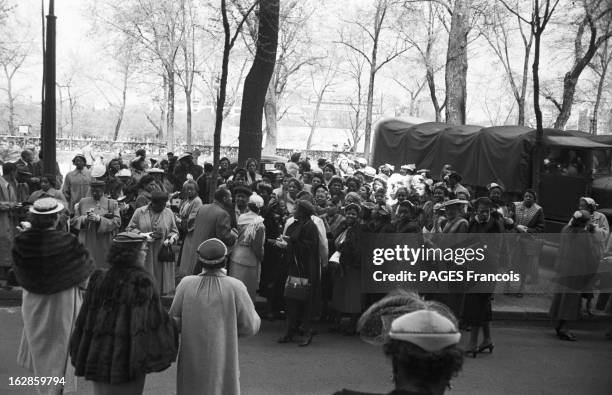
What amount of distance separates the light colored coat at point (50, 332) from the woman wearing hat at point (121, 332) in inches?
32.8

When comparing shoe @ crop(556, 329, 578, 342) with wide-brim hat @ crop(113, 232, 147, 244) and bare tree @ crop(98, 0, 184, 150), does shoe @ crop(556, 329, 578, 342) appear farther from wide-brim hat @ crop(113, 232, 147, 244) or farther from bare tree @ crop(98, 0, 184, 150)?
bare tree @ crop(98, 0, 184, 150)

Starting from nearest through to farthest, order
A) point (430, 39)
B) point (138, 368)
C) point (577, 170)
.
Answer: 1. point (138, 368)
2. point (577, 170)
3. point (430, 39)

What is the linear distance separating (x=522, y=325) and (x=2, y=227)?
7553 millimetres

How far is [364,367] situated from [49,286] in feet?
11.9

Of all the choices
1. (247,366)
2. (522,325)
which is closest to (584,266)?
(522,325)

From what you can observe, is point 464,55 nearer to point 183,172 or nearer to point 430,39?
point 430,39

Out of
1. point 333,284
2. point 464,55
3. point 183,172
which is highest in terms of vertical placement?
point 464,55

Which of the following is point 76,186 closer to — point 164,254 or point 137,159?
point 137,159

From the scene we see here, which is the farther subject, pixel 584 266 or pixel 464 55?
pixel 464 55

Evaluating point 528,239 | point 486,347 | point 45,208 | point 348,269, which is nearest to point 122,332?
point 45,208

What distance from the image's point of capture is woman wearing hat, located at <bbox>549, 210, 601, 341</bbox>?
9391 millimetres

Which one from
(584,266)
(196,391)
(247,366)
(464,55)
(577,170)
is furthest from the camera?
(464,55)

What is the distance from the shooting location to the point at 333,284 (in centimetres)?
931

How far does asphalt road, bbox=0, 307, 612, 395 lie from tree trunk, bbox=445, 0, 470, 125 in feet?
52.1
